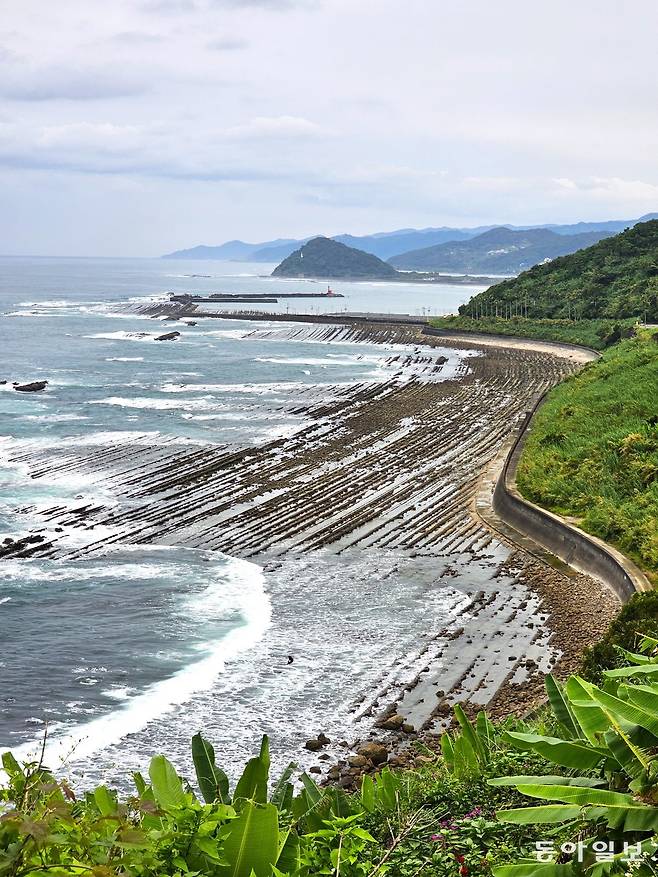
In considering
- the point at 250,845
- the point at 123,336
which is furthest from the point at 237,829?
the point at 123,336

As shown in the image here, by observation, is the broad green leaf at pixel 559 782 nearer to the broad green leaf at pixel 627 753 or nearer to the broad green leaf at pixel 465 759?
the broad green leaf at pixel 627 753

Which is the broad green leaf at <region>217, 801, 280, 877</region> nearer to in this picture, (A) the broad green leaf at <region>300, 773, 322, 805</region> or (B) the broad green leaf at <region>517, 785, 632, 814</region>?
(B) the broad green leaf at <region>517, 785, 632, 814</region>

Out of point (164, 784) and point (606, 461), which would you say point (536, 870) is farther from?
point (606, 461)

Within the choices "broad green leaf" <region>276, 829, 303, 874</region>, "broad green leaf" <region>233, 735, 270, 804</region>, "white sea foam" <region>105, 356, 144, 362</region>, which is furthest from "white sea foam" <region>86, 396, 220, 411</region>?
"broad green leaf" <region>276, 829, 303, 874</region>

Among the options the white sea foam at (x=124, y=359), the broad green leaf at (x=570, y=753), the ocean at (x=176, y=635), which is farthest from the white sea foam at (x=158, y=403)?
the broad green leaf at (x=570, y=753)

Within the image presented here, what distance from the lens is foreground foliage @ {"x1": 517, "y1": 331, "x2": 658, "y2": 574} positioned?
2105 centimetres

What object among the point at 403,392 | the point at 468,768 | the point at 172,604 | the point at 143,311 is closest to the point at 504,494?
the point at 172,604

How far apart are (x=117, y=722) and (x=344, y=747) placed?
3937mm

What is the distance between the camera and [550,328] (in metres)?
83.1

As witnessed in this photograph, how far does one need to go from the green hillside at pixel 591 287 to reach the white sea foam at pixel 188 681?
2506 inches

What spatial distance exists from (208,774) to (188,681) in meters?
9.80

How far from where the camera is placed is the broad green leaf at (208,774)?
237 inches

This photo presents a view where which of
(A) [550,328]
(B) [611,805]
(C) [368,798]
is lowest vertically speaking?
(C) [368,798]

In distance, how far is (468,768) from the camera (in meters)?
8.12
